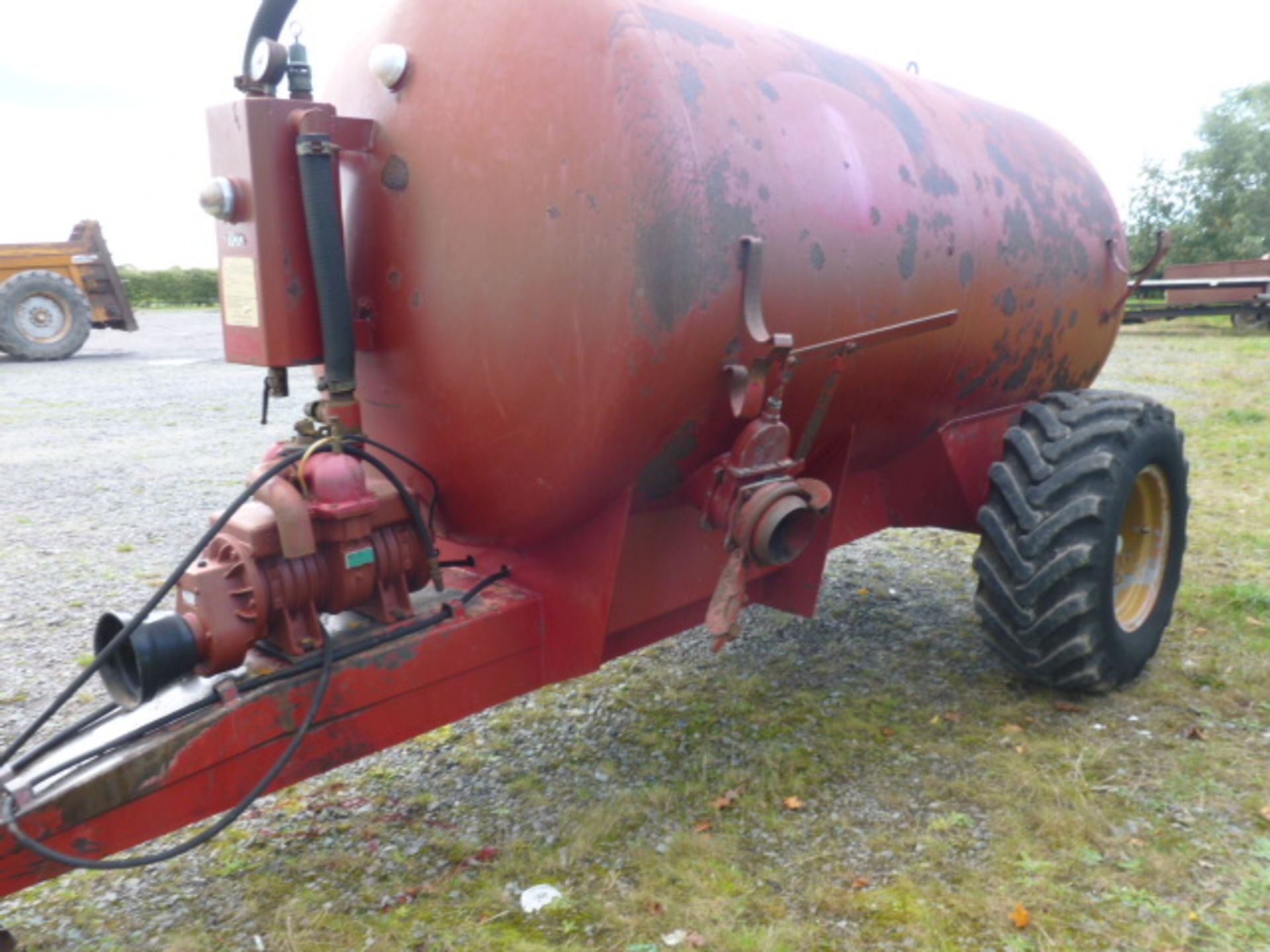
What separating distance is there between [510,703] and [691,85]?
2295 mm

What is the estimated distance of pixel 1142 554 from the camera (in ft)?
12.6

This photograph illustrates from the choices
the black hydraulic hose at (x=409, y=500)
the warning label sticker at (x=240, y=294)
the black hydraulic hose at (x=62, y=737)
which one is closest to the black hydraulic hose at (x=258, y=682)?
the black hydraulic hose at (x=62, y=737)

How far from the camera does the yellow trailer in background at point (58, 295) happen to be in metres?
14.6

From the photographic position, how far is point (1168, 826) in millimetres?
2771

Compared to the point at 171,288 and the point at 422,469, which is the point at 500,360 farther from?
the point at 171,288

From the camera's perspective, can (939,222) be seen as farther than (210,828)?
Yes

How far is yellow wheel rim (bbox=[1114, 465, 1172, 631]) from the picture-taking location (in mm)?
3748

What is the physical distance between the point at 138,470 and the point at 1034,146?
22.1ft

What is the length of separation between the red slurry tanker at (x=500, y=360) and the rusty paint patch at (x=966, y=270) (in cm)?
3

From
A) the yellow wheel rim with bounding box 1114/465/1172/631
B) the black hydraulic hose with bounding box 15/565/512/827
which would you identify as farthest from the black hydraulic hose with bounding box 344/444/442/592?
the yellow wheel rim with bounding box 1114/465/1172/631

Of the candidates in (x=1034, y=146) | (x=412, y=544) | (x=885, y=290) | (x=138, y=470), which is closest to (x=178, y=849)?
(x=412, y=544)

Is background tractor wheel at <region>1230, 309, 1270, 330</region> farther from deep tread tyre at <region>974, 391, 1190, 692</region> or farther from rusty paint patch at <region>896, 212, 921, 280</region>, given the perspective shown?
rusty paint patch at <region>896, 212, 921, 280</region>

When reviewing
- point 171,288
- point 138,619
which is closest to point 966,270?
point 138,619

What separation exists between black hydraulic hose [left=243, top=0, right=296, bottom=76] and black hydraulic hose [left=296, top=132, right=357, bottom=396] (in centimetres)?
35
